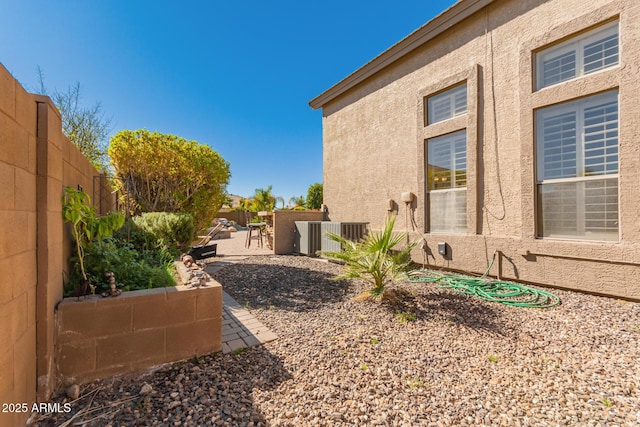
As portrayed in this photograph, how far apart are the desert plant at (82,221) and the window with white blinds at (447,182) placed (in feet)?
21.3

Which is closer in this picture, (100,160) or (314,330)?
(314,330)

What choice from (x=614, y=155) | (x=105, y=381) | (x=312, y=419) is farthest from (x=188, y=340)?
(x=614, y=155)

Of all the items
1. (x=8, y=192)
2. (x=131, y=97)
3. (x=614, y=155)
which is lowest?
(x=8, y=192)

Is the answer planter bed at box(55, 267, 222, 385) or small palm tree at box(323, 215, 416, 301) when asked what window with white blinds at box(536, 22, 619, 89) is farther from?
planter bed at box(55, 267, 222, 385)

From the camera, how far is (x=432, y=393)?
2.21 m

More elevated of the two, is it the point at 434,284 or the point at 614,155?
the point at 614,155

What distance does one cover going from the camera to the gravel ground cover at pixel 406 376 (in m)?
1.95

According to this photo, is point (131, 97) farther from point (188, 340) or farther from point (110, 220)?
point (188, 340)

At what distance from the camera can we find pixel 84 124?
1060cm

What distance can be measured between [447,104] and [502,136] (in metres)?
1.69

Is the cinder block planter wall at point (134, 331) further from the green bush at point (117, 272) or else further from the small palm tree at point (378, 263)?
the small palm tree at point (378, 263)

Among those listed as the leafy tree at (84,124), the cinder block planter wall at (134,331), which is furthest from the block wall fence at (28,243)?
the leafy tree at (84,124)

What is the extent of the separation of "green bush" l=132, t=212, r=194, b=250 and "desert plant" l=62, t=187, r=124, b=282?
3426 mm

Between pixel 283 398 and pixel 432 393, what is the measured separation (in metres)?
1.23
